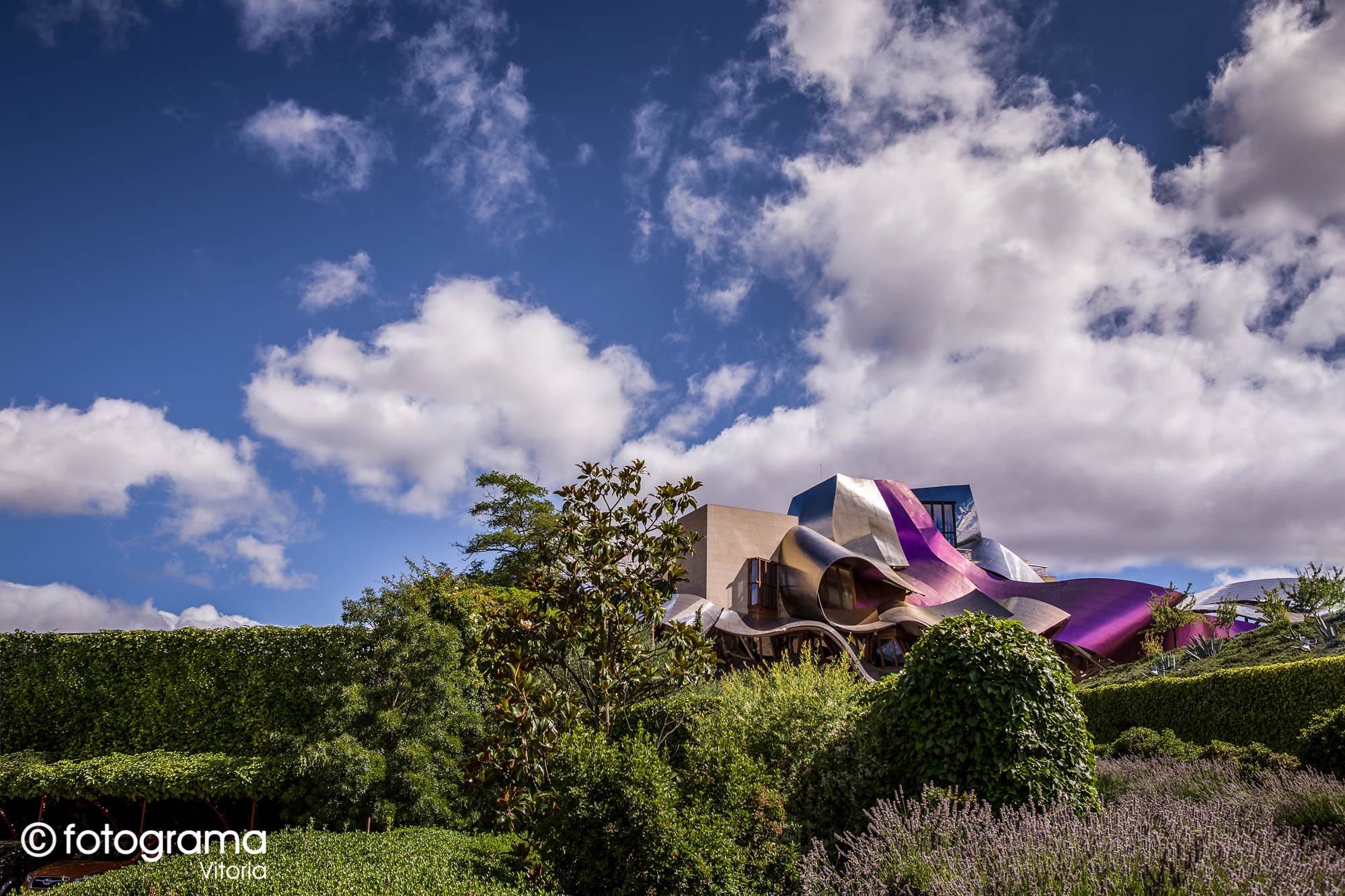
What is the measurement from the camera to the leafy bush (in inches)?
143

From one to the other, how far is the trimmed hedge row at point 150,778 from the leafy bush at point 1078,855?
869 centimetres

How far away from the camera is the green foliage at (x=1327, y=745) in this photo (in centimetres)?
846

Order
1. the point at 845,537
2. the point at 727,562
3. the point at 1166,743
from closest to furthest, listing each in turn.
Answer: the point at 1166,743 < the point at 727,562 < the point at 845,537

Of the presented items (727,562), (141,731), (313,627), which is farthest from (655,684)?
(727,562)

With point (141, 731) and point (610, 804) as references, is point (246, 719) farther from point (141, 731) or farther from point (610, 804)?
point (610, 804)

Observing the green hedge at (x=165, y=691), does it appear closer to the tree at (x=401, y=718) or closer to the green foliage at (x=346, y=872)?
the tree at (x=401, y=718)

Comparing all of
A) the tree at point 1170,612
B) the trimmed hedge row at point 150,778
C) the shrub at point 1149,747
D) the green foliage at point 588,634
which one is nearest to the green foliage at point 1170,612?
the tree at point 1170,612

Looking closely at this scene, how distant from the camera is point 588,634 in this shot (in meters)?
8.34

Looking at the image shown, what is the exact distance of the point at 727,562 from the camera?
1444 inches

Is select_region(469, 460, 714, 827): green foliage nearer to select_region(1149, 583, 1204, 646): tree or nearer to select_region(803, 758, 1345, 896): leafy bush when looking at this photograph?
select_region(803, 758, 1345, 896): leafy bush

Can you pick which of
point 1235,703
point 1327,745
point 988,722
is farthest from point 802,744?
point 1235,703

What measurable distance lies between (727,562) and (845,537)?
7.52 metres

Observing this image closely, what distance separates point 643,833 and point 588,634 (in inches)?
115

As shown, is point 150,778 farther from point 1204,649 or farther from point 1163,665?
point 1204,649
